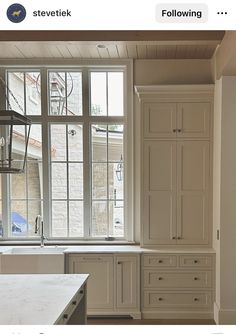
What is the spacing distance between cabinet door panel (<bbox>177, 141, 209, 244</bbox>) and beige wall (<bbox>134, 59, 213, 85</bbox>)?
79cm

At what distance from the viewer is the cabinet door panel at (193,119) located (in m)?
3.32

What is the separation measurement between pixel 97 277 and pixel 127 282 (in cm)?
32

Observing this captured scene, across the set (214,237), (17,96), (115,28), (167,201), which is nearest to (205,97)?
(167,201)

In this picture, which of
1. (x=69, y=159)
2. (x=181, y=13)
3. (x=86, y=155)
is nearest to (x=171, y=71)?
(x=86, y=155)

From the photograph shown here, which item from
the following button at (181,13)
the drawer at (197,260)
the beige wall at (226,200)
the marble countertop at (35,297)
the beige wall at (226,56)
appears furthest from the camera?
the drawer at (197,260)

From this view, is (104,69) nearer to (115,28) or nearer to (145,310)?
(145,310)

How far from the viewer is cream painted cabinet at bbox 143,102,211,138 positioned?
332 cm

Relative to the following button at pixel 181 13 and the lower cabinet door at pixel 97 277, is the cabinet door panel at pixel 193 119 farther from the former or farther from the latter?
the following button at pixel 181 13

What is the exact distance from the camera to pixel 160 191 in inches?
132

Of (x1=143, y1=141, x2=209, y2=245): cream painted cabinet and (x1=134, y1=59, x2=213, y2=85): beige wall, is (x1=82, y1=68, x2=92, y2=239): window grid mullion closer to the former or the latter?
(x1=134, y1=59, x2=213, y2=85): beige wall

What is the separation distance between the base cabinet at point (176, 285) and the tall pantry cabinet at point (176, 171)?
21 centimetres

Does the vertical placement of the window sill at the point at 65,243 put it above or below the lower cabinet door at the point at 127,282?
above

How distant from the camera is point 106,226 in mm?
3768

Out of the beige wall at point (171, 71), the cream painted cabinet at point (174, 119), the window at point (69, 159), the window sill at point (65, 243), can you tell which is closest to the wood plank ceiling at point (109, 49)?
the beige wall at point (171, 71)
